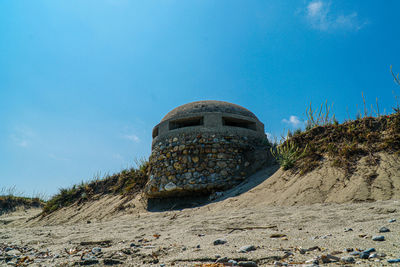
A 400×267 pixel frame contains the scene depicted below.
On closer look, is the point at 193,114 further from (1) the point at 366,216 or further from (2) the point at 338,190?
(1) the point at 366,216

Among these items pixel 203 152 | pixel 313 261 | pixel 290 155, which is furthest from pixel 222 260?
pixel 203 152

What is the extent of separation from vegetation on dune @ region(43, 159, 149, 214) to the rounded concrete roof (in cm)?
262

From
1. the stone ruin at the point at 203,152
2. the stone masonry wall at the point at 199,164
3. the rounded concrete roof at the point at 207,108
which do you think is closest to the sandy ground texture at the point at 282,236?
the stone masonry wall at the point at 199,164

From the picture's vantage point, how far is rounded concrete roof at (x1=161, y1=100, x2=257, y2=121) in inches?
308

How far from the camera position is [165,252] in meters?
2.31

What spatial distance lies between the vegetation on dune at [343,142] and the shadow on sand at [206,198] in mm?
625

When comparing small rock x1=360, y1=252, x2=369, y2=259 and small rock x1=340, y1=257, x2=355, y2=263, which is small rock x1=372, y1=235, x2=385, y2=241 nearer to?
small rock x1=360, y1=252, x2=369, y2=259

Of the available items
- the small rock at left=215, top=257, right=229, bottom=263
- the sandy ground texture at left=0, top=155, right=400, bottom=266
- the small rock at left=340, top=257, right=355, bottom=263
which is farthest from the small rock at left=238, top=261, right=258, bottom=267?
the small rock at left=340, top=257, right=355, bottom=263

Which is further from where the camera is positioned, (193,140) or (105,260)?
(193,140)

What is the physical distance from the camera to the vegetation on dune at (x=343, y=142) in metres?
5.16

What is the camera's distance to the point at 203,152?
7270 mm

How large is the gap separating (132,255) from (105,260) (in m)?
0.25

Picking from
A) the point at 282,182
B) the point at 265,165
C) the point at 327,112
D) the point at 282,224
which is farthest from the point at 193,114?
the point at 282,224

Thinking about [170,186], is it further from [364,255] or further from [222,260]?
[364,255]
